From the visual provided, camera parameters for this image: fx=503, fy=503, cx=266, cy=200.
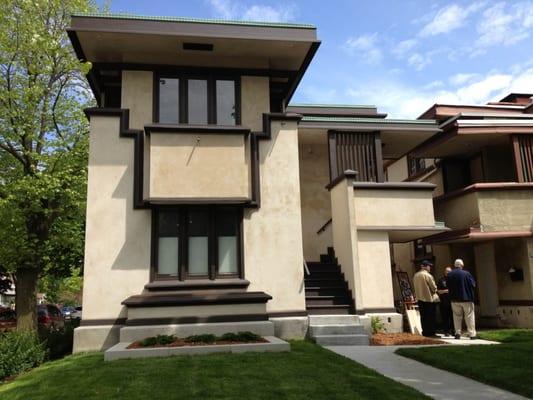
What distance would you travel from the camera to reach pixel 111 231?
39.0 feet

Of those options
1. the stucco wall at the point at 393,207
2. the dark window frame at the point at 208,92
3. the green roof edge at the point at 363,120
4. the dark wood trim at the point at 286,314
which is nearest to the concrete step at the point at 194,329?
the dark wood trim at the point at 286,314

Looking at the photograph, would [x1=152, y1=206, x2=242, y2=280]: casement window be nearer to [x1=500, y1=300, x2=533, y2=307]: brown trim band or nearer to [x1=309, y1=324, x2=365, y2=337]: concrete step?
[x1=309, y1=324, x2=365, y2=337]: concrete step

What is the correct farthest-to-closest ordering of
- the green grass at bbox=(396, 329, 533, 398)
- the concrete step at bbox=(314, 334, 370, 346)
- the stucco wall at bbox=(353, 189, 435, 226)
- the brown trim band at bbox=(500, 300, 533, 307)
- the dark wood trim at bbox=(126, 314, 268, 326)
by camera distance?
the brown trim band at bbox=(500, 300, 533, 307) → the stucco wall at bbox=(353, 189, 435, 226) → the concrete step at bbox=(314, 334, 370, 346) → the dark wood trim at bbox=(126, 314, 268, 326) → the green grass at bbox=(396, 329, 533, 398)

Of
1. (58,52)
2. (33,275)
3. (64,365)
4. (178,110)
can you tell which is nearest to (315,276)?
(178,110)

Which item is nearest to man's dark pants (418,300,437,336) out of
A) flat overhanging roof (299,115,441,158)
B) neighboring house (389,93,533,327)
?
neighboring house (389,93,533,327)

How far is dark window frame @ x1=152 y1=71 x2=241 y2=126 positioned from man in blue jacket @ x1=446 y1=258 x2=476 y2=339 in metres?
6.70

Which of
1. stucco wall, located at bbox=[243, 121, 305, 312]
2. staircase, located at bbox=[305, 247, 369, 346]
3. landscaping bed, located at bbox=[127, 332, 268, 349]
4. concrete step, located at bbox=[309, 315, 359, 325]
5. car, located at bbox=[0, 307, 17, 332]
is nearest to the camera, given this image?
landscaping bed, located at bbox=[127, 332, 268, 349]

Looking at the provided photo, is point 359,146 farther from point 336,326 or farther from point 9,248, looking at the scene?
point 9,248

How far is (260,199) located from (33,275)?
878 cm

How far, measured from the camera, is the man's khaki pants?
1205 centimetres

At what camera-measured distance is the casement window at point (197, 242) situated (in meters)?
12.1

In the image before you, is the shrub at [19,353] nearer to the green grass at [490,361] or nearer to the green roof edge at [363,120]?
the green grass at [490,361]

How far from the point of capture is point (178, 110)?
42.2 ft

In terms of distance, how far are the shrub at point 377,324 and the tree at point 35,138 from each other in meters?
9.50
